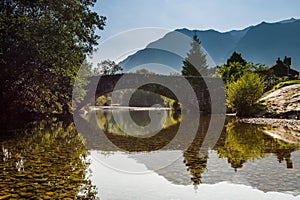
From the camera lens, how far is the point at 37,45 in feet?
58.0

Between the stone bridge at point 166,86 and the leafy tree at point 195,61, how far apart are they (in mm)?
12734

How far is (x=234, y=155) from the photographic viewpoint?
1063 centimetres

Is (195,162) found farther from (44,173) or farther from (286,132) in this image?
(286,132)

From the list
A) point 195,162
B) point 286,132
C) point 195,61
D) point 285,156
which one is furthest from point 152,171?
point 195,61

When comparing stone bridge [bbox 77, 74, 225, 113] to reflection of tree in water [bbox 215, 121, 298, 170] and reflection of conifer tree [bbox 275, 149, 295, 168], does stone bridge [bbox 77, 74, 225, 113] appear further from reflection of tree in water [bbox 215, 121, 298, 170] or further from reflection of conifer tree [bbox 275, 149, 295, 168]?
reflection of conifer tree [bbox 275, 149, 295, 168]

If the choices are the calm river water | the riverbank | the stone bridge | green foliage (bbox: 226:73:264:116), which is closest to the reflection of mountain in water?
the calm river water

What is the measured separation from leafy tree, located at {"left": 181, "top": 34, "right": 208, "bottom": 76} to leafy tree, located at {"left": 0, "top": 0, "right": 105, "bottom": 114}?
124 feet

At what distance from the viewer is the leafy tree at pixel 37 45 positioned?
1776 centimetres

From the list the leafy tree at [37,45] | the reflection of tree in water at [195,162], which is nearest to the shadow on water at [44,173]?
the reflection of tree in water at [195,162]

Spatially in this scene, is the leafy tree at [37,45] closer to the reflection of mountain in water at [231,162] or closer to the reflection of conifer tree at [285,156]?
the reflection of mountain in water at [231,162]

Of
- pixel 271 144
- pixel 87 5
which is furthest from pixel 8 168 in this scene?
pixel 87 5

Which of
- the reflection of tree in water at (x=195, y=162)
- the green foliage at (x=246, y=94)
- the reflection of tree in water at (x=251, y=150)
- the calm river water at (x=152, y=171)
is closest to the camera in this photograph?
the calm river water at (x=152, y=171)

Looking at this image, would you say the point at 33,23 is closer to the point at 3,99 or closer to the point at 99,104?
the point at 3,99

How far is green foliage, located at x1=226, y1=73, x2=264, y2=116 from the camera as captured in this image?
1174 inches
